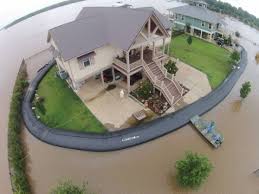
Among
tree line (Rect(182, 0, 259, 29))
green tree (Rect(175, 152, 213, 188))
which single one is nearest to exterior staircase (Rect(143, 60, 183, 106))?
green tree (Rect(175, 152, 213, 188))

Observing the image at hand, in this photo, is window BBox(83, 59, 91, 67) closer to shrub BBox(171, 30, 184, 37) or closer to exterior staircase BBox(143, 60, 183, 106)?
exterior staircase BBox(143, 60, 183, 106)

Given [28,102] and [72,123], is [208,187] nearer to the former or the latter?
[72,123]

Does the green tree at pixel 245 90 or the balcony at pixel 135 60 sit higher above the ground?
the balcony at pixel 135 60

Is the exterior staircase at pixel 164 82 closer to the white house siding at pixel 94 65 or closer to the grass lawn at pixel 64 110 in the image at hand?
the white house siding at pixel 94 65

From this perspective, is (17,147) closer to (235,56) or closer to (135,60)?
(135,60)

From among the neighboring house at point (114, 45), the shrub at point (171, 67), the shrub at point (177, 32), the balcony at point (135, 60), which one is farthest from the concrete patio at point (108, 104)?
the shrub at point (177, 32)

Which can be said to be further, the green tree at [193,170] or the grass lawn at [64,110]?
the grass lawn at [64,110]

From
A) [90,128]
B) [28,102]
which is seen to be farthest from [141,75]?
[28,102]

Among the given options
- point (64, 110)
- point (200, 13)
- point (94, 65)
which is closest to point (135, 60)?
point (94, 65)
